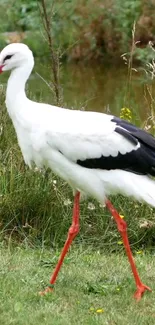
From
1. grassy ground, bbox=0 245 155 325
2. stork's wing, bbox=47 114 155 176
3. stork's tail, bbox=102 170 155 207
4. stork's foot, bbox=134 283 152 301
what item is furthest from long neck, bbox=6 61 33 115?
stork's foot, bbox=134 283 152 301

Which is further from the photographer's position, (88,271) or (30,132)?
(88,271)

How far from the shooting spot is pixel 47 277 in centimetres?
605

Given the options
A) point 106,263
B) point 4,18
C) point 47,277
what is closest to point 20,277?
point 47,277

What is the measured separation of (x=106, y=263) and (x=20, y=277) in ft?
2.69

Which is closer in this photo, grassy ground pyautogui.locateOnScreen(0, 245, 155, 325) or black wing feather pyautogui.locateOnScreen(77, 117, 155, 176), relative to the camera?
grassy ground pyautogui.locateOnScreen(0, 245, 155, 325)

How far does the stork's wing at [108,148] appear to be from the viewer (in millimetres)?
5676

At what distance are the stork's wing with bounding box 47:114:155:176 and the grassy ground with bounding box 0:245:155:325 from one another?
85 centimetres

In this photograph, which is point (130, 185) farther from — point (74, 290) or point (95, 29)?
point (95, 29)

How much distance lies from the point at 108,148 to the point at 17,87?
0.79m

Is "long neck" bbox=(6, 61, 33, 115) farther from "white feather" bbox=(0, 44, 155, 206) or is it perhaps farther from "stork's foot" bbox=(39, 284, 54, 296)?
"stork's foot" bbox=(39, 284, 54, 296)

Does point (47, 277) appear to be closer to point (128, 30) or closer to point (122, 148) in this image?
point (122, 148)

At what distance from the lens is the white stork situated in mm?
5688

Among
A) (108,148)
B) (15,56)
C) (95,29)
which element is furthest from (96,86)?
(108,148)

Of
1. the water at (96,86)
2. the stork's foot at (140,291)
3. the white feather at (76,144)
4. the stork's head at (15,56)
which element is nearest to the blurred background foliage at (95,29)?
the water at (96,86)
